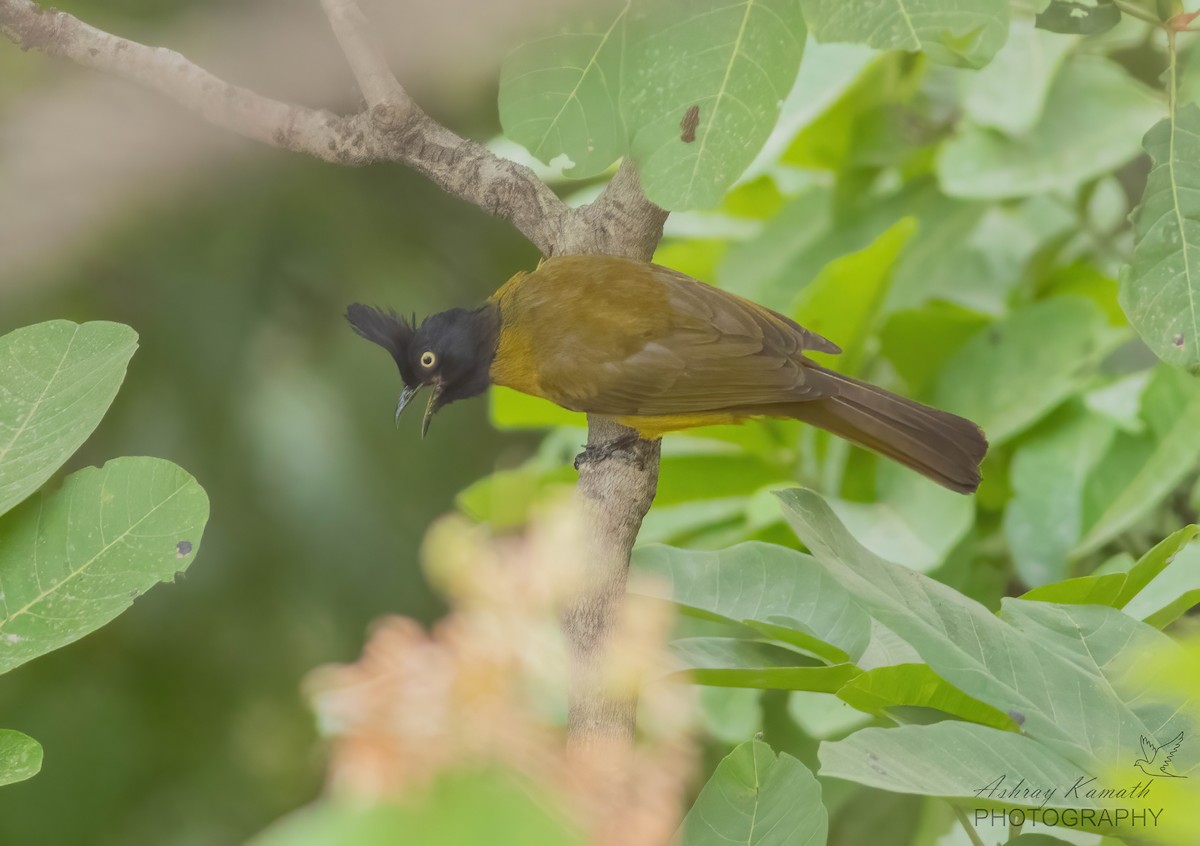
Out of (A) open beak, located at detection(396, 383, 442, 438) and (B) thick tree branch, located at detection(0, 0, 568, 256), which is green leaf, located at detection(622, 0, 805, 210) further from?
(A) open beak, located at detection(396, 383, 442, 438)

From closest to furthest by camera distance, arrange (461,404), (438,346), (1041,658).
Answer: (1041,658)
(438,346)
(461,404)

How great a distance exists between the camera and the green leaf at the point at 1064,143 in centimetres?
156

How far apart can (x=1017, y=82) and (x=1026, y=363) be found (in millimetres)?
390

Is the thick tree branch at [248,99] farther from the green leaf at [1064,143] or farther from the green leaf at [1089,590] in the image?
the green leaf at [1064,143]

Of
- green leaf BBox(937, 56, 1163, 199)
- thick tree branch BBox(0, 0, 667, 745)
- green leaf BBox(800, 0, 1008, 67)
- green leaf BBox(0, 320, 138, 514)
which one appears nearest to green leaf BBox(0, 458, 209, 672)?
green leaf BBox(0, 320, 138, 514)

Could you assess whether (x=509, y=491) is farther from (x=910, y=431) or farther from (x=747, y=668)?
(x=747, y=668)

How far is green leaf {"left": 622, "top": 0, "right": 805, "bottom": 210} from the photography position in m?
0.82

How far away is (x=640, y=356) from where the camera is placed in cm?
143

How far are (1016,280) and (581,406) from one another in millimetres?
749

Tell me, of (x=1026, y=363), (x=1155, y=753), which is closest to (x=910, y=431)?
(x=1026, y=363)

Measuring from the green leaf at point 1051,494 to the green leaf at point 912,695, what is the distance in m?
0.58

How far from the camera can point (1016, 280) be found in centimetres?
176

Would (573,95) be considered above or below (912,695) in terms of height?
above

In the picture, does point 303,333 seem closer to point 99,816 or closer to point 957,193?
point 99,816
